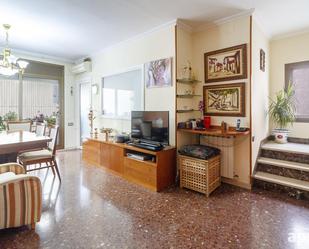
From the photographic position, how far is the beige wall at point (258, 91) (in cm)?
304

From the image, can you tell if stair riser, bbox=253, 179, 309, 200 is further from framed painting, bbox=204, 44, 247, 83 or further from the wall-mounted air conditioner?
the wall-mounted air conditioner

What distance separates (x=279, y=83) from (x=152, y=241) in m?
3.95

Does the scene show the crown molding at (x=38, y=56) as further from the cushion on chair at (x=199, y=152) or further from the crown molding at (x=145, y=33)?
the cushion on chair at (x=199, y=152)

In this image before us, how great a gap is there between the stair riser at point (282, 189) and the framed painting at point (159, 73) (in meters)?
2.16

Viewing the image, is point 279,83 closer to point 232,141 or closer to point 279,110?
point 279,110

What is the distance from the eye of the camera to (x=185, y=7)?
2766 mm

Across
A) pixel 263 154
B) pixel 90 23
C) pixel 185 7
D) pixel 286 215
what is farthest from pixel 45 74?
pixel 286 215

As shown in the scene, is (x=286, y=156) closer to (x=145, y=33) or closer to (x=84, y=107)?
→ (x=145, y=33)

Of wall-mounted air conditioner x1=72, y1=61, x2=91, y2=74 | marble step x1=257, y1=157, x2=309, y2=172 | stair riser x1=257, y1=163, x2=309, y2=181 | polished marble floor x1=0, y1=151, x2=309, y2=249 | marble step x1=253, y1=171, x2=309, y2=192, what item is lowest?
polished marble floor x1=0, y1=151, x2=309, y2=249

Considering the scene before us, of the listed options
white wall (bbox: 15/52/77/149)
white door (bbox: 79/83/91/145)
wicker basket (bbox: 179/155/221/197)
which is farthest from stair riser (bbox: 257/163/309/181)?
white wall (bbox: 15/52/77/149)

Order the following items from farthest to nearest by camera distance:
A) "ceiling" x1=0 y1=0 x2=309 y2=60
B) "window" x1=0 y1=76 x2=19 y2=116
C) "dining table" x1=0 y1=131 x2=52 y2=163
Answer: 1. "window" x1=0 y1=76 x2=19 y2=116
2. "ceiling" x1=0 y1=0 x2=309 y2=60
3. "dining table" x1=0 y1=131 x2=52 y2=163

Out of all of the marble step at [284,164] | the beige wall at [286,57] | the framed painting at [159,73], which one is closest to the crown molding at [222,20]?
the framed painting at [159,73]

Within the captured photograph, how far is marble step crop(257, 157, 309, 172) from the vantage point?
288cm

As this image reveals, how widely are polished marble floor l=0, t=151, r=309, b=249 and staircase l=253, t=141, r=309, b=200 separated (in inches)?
6.8
